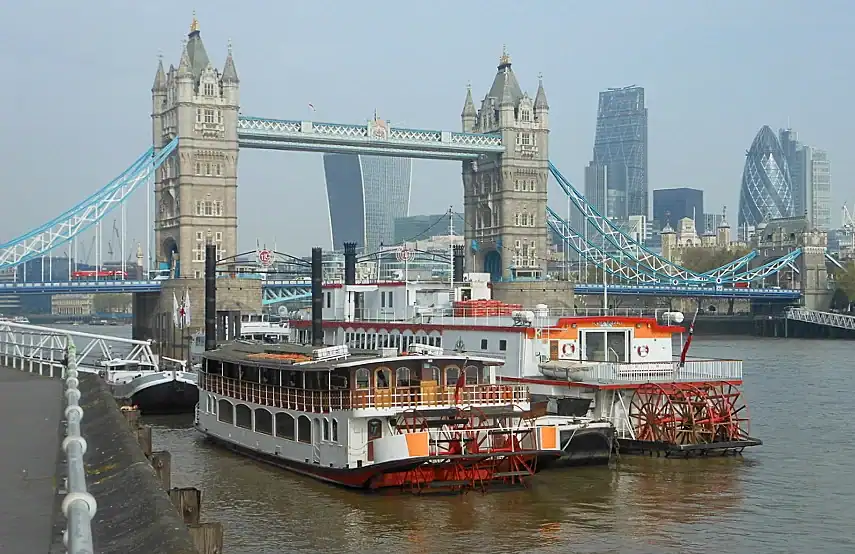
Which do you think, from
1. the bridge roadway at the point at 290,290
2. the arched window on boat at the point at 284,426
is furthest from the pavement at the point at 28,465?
the bridge roadway at the point at 290,290

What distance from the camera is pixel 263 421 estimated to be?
27.8 meters

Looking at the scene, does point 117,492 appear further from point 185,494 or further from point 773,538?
point 773,538

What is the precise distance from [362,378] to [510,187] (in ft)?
245

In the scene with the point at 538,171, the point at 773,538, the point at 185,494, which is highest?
the point at 538,171

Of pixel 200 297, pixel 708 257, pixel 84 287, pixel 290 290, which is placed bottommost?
pixel 200 297

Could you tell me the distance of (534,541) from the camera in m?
20.5

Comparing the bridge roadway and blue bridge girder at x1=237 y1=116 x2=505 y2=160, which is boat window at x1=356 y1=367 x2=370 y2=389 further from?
blue bridge girder at x1=237 y1=116 x2=505 y2=160

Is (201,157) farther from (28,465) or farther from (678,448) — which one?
(28,465)

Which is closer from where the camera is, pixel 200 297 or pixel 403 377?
pixel 403 377

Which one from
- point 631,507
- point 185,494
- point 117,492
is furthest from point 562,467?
point 117,492

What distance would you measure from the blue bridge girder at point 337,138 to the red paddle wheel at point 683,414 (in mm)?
57142

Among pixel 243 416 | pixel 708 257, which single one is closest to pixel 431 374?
pixel 243 416

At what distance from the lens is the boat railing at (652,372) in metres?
28.3

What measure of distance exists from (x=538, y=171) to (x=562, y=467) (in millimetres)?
A: 74167
